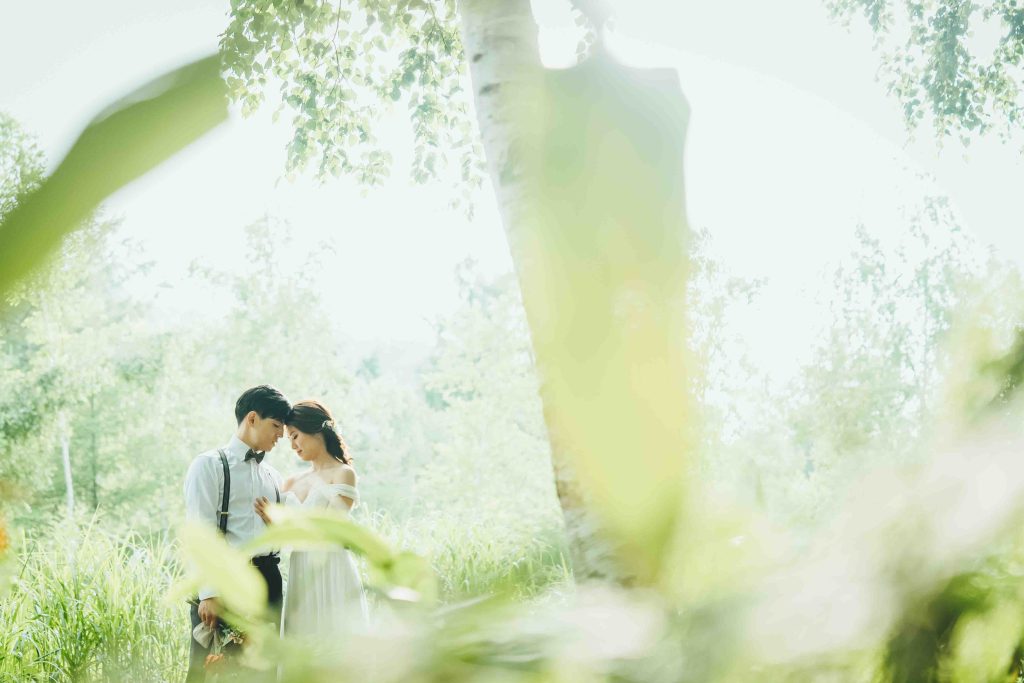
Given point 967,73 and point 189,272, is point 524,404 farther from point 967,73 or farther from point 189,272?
point 967,73

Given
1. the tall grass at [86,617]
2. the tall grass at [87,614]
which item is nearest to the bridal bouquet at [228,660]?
the tall grass at [87,614]

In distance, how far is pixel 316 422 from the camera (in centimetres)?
332

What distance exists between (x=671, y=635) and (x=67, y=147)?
5.3 inches

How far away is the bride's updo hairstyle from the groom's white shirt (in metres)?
0.25

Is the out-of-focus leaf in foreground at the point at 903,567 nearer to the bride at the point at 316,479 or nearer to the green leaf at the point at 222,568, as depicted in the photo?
the green leaf at the point at 222,568

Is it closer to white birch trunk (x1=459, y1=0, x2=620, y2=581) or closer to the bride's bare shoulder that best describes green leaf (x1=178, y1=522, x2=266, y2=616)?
white birch trunk (x1=459, y1=0, x2=620, y2=581)

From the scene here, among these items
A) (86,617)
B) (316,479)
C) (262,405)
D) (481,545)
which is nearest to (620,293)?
(262,405)

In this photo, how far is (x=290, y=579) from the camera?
3.10 meters

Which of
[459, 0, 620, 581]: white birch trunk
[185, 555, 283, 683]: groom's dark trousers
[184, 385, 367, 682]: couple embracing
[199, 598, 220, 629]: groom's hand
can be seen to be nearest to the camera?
[459, 0, 620, 581]: white birch trunk

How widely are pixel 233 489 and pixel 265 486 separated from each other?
0.14 metres

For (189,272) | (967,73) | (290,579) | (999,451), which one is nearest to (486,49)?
(999,451)

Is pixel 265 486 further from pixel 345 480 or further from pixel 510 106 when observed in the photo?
pixel 510 106

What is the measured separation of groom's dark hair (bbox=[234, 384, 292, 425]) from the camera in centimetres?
319

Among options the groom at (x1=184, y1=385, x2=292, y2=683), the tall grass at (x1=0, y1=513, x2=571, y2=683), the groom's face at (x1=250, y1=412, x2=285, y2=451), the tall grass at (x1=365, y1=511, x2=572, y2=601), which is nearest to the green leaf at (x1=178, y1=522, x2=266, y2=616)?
the groom at (x1=184, y1=385, x2=292, y2=683)
